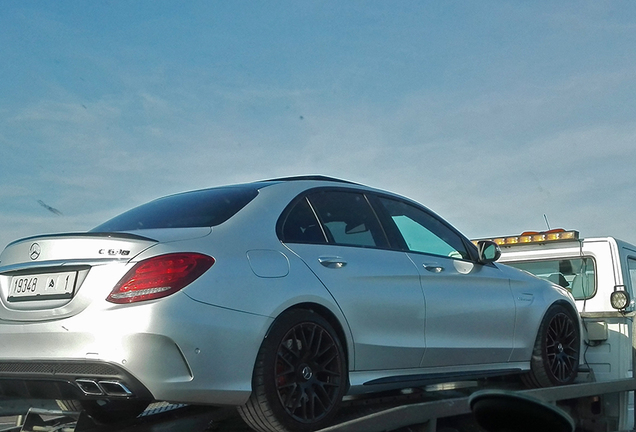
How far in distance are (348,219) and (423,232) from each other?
2.60 ft

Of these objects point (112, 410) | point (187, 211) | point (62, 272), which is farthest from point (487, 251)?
point (62, 272)

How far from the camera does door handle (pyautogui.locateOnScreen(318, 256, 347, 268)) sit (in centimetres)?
409

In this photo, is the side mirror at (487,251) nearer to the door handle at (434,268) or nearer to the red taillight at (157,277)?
the door handle at (434,268)

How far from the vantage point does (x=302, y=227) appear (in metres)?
4.22

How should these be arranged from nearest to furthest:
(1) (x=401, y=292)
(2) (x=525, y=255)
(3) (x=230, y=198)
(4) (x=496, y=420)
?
(4) (x=496, y=420), (3) (x=230, y=198), (1) (x=401, y=292), (2) (x=525, y=255)

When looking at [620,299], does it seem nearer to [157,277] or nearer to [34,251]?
[157,277]

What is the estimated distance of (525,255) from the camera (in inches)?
289

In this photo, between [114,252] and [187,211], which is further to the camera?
[187,211]

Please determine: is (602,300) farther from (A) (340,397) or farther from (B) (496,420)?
(B) (496,420)

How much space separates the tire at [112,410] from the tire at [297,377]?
84 cm

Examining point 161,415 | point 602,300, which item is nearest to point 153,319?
→ point 161,415

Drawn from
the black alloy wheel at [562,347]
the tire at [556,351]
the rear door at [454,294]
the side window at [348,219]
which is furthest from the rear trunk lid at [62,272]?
the black alloy wheel at [562,347]

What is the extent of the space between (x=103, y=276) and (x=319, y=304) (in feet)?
3.57

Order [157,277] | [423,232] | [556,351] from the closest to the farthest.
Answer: [157,277] < [423,232] < [556,351]
